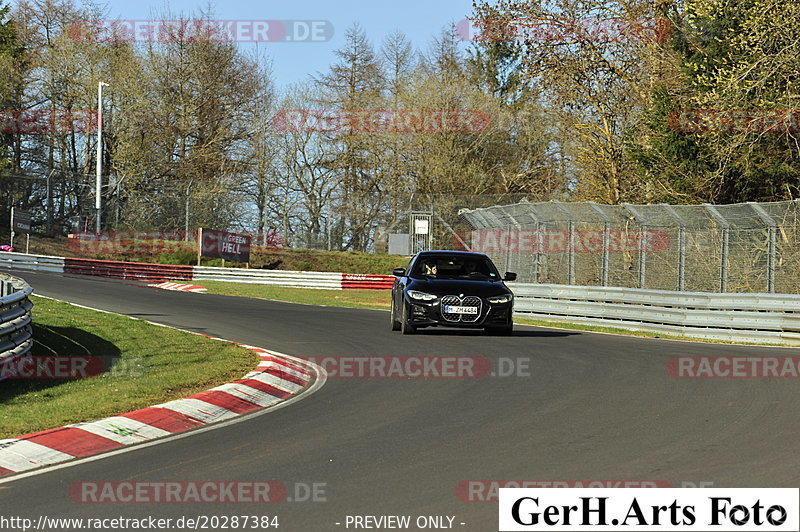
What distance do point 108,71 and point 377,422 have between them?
5347 centimetres

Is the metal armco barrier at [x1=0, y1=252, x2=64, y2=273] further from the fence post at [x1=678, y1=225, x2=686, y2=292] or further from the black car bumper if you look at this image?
the black car bumper

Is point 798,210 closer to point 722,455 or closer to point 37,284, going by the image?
point 722,455

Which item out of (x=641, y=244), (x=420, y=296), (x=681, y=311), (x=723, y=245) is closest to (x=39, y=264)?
(x=641, y=244)

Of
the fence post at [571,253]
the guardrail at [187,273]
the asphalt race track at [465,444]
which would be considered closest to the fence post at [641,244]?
the fence post at [571,253]

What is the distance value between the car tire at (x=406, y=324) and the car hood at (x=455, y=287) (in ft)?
1.38

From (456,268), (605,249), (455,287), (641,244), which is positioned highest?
(641,244)

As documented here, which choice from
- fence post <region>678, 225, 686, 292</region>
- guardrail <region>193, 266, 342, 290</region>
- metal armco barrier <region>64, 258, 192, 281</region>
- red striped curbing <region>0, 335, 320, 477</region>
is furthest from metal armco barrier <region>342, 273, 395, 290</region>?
red striped curbing <region>0, 335, 320, 477</region>

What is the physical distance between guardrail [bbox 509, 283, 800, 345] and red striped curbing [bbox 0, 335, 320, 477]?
10.2m

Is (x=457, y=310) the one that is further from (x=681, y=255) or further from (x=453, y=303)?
(x=681, y=255)

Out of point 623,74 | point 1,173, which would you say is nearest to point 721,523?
point 623,74

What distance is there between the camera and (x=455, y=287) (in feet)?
55.9

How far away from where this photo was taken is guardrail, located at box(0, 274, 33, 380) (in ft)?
34.2

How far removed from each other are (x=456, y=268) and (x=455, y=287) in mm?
1369

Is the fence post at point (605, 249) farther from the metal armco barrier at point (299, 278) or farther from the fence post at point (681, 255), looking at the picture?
the metal armco barrier at point (299, 278)
